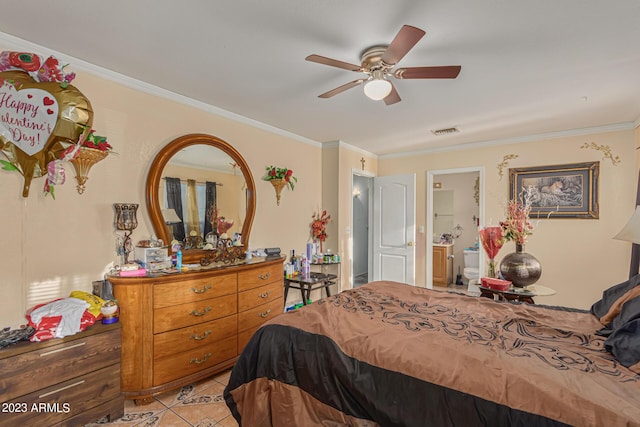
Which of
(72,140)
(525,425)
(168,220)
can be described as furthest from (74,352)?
(525,425)

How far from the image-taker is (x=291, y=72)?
2342 mm

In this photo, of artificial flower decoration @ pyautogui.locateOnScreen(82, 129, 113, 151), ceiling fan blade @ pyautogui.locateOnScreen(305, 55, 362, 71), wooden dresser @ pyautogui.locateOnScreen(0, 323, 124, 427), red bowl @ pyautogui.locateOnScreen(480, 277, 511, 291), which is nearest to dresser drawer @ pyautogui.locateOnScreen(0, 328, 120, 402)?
wooden dresser @ pyautogui.locateOnScreen(0, 323, 124, 427)

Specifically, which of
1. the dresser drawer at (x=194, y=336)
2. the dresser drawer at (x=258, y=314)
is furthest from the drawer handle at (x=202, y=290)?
the dresser drawer at (x=258, y=314)

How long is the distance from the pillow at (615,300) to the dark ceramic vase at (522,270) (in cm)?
66

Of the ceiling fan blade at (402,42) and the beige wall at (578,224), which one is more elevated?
the ceiling fan blade at (402,42)

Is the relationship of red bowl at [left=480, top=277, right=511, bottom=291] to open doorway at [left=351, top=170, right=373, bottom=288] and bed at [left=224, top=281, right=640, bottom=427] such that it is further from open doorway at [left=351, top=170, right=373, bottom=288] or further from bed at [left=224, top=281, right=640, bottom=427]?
open doorway at [left=351, top=170, right=373, bottom=288]

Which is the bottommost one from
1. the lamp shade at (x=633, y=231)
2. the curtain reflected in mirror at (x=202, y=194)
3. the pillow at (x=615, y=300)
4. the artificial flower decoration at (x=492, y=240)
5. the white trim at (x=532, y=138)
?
the pillow at (x=615, y=300)

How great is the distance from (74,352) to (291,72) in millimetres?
2392

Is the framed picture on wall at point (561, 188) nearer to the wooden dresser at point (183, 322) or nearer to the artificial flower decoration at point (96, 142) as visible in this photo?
the wooden dresser at point (183, 322)

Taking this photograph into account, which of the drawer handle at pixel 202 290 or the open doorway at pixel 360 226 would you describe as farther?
the open doorway at pixel 360 226

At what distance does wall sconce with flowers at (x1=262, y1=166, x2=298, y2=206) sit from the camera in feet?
12.1

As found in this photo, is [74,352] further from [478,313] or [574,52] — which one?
[574,52]

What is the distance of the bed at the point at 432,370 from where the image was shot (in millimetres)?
1112

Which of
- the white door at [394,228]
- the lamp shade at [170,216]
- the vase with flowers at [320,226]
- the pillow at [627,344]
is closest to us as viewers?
the pillow at [627,344]
